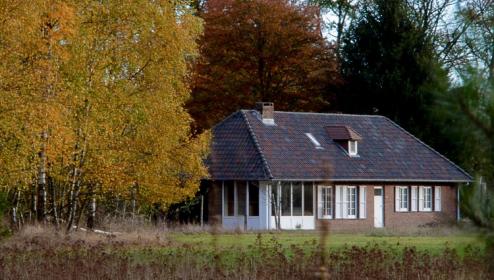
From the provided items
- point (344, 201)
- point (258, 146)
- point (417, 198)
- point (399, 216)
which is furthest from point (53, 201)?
point (417, 198)

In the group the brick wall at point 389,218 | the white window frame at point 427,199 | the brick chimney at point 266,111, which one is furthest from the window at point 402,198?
the brick chimney at point 266,111

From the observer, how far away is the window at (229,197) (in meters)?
47.8

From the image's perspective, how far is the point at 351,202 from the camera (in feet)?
165

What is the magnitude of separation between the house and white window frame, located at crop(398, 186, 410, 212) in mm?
49

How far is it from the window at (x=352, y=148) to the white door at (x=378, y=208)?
1.99 metres

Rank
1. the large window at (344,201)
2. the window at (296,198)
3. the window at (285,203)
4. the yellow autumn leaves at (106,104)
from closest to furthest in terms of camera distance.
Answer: the yellow autumn leaves at (106,104), the window at (285,203), the window at (296,198), the large window at (344,201)

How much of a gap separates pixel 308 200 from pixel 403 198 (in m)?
5.90

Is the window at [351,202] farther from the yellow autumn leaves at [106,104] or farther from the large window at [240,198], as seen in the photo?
the yellow autumn leaves at [106,104]

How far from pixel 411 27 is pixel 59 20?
1301 inches

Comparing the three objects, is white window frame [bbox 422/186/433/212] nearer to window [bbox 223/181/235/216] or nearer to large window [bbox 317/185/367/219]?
large window [bbox 317/185/367/219]

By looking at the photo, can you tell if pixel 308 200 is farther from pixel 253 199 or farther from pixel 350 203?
pixel 253 199

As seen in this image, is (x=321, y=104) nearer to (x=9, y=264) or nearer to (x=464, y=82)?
(x=9, y=264)

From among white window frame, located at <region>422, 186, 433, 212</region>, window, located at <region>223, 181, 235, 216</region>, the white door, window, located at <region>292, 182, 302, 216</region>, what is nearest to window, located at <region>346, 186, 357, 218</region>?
the white door

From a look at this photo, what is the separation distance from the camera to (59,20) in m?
30.4
